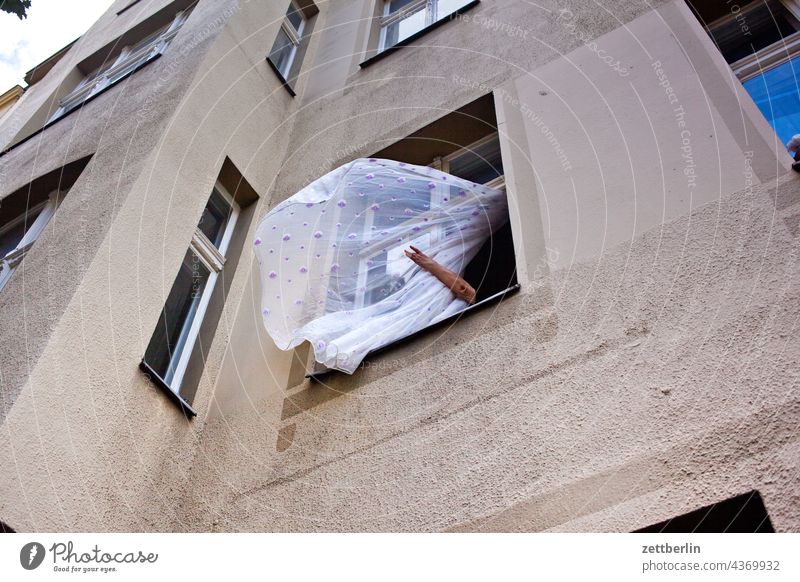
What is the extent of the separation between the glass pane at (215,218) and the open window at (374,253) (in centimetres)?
110

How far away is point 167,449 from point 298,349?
88cm

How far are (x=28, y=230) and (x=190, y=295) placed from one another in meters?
1.85

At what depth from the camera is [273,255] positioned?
4.11m

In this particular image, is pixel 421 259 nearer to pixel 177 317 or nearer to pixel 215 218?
pixel 177 317

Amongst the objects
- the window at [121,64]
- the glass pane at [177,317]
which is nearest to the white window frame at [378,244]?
the glass pane at [177,317]

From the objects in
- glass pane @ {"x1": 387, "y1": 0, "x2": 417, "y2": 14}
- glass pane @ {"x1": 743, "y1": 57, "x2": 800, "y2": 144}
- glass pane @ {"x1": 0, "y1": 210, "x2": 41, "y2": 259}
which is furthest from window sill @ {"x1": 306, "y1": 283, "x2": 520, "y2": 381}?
glass pane @ {"x1": 387, "y1": 0, "x2": 417, "y2": 14}

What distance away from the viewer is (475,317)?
3.43 metres

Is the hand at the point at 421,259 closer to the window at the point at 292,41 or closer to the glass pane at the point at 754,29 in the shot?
the glass pane at the point at 754,29

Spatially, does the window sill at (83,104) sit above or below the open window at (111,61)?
below

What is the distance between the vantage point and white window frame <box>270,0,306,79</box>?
7238mm

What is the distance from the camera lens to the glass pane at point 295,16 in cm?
780

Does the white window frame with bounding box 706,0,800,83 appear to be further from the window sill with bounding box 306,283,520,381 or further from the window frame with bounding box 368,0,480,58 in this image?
the window frame with bounding box 368,0,480,58

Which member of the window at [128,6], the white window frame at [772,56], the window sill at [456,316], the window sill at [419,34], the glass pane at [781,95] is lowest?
the glass pane at [781,95]

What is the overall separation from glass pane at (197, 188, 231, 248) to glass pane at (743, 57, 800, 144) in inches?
142
